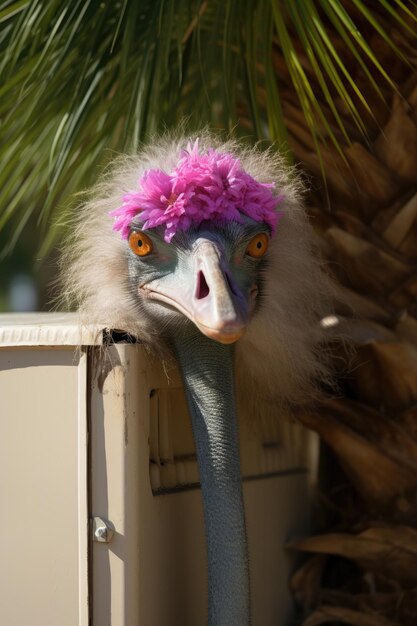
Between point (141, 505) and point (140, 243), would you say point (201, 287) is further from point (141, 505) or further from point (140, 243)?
point (141, 505)

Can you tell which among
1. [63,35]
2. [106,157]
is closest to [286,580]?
[106,157]

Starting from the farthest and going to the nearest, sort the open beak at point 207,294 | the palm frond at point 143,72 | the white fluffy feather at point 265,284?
the palm frond at point 143,72, the white fluffy feather at point 265,284, the open beak at point 207,294

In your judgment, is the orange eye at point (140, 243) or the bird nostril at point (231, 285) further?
the orange eye at point (140, 243)

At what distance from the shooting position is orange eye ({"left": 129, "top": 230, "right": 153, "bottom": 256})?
183cm

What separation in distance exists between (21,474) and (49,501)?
2.9 inches

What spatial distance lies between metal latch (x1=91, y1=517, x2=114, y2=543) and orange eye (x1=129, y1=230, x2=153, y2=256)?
461mm

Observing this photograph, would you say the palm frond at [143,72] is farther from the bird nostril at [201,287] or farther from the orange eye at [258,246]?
the bird nostril at [201,287]

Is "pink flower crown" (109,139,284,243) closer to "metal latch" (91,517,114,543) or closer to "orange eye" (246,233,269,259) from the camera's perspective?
"orange eye" (246,233,269,259)

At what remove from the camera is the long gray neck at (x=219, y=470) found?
5.92 feet

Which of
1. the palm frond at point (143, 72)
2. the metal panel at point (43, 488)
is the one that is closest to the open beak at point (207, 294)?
the metal panel at point (43, 488)

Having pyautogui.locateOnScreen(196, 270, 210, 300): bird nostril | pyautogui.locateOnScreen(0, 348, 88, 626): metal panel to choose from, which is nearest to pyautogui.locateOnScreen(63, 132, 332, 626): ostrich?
pyautogui.locateOnScreen(196, 270, 210, 300): bird nostril

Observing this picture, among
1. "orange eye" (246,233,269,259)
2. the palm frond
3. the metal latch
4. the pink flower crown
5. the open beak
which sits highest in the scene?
the palm frond

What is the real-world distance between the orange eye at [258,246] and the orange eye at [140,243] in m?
0.17

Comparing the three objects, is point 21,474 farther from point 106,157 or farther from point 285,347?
point 106,157
